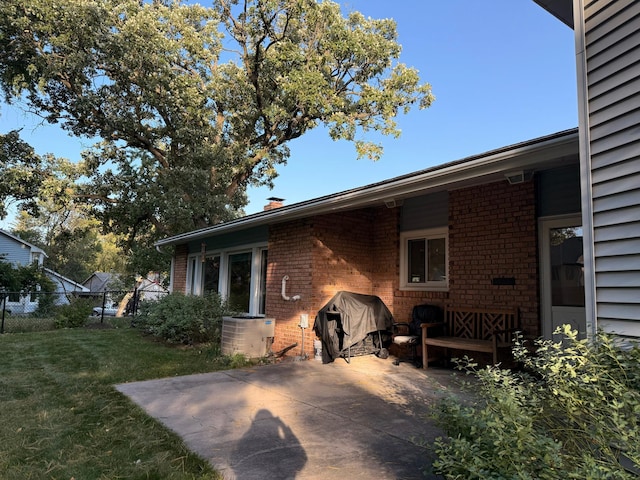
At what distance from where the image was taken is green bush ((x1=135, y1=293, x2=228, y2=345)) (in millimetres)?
8867

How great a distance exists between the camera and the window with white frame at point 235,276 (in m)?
9.29

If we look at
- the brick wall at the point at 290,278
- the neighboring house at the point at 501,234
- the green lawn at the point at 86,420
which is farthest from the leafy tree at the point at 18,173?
the brick wall at the point at 290,278

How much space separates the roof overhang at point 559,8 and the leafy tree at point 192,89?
14073 mm

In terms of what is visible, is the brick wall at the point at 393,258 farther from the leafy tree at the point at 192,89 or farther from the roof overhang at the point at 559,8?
the leafy tree at the point at 192,89

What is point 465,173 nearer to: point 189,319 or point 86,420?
point 86,420

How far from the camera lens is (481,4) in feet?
35.4

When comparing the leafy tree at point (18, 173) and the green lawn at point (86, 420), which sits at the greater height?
the leafy tree at point (18, 173)

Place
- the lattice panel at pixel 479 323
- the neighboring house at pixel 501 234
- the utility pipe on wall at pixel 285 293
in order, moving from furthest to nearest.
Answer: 1. the utility pipe on wall at pixel 285 293
2. the lattice panel at pixel 479 323
3. the neighboring house at pixel 501 234

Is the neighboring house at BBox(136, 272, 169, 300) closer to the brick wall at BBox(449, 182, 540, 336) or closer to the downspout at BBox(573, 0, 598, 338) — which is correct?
the brick wall at BBox(449, 182, 540, 336)

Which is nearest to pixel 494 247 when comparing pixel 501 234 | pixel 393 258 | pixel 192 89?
pixel 501 234

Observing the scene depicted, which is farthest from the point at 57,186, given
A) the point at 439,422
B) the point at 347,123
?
the point at 439,422

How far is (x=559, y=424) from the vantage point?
7.46 ft

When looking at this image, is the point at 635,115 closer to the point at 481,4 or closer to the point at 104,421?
the point at 104,421

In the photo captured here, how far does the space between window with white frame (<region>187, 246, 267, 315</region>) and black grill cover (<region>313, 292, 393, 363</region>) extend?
2426 mm
